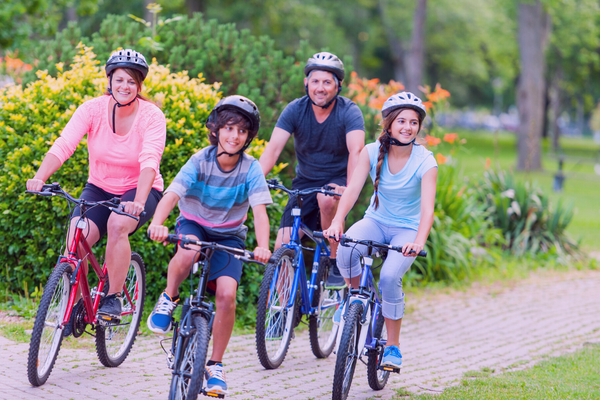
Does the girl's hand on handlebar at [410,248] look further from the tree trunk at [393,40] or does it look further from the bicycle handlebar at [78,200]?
the tree trunk at [393,40]

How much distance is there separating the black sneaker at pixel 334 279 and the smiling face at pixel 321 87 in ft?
4.36

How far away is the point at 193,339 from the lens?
386cm

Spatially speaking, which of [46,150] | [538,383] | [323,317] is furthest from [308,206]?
[46,150]

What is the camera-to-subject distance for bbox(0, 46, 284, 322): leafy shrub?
240 inches

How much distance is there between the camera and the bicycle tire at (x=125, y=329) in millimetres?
4879

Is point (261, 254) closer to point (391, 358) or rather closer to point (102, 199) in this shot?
point (391, 358)

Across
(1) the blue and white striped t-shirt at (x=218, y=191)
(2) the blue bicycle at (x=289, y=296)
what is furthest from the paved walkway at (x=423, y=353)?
(1) the blue and white striped t-shirt at (x=218, y=191)

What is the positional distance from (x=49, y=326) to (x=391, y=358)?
221 cm

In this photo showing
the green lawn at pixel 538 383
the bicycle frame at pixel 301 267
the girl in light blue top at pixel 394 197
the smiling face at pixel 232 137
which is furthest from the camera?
the bicycle frame at pixel 301 267

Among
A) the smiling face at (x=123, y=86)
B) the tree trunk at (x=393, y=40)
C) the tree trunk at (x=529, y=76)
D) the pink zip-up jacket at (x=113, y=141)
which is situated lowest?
the pink zip-up jacket at (x=113, y=141)

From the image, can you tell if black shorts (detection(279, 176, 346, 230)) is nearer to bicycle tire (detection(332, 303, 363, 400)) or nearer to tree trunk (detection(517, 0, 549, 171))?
bicycle tire (detection(332, 303, 363, 400))

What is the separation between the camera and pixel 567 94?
54.8 m

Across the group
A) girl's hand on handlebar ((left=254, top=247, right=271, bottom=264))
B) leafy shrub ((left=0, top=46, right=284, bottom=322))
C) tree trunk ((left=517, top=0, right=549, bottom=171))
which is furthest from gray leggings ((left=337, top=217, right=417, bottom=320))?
tree trunk ((left=517, top=0, right=549, bottom=171))

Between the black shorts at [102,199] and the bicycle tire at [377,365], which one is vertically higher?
the black shorts at [102,199]
